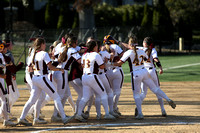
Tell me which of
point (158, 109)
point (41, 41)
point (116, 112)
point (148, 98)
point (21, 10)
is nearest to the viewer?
point (41, 41)

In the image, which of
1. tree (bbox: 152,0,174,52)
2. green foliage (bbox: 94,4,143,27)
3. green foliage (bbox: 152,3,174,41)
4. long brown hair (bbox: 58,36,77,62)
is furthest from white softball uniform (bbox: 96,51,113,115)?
green foliage (bbox: 94,4,143,27)

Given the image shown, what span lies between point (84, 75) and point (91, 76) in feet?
0.64

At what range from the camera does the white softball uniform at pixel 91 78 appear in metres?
9.23

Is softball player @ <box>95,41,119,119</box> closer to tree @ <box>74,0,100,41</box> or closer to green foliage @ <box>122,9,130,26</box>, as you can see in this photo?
tree @ <box>74,0,100,41</box>

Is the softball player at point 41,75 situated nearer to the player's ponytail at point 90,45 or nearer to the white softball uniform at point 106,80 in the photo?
the player's ponytail at point 90,45

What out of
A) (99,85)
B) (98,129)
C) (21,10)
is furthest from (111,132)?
(21,10)

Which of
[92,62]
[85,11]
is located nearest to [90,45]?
[92,62]

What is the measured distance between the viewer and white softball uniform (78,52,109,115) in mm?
9234

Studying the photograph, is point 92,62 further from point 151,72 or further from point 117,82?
point 151,72

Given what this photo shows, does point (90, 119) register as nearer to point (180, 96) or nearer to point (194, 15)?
point (180, 96)

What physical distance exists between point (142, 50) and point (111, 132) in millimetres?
2493

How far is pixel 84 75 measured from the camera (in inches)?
368

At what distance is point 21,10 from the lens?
40.8 meters

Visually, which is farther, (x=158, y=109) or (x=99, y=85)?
(x=158, y=109)
